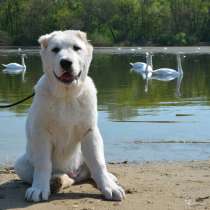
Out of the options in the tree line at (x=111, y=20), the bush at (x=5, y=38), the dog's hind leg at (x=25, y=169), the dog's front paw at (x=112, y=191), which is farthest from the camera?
the tree line at (x=111, y=20)

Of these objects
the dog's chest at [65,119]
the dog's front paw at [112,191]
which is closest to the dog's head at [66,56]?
the dog's chest at [65,119]

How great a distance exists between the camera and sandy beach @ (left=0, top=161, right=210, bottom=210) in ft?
18.3

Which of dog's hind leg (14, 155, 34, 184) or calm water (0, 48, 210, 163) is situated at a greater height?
dog's hind leg (14, 155, 34, 184)

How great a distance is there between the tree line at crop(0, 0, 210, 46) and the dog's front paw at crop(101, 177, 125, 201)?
9794 centimetres

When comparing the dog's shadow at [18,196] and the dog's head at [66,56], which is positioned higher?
the dog's head at [66,56]

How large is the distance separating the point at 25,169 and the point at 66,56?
56.7 inches

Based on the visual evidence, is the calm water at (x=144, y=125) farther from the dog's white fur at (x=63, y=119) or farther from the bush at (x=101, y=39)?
the bush at (x=101, y=39)

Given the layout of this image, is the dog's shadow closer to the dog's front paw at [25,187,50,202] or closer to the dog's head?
the dog's front paw at [25,187,50,202]

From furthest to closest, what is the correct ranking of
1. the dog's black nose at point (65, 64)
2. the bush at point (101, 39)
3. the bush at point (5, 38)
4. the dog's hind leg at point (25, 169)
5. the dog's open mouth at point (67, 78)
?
the bush at point (101, 39) < the bush at point (5, 38) < the dog's hind leg at point (25, 169) < the dog's open mouth at point (67, 78) < the dog's black nose at point (65, 64)

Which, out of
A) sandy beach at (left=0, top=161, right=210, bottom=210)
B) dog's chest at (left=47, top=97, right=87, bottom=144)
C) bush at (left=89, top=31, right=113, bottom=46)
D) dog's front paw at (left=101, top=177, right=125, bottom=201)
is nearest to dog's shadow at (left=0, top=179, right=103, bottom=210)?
sandy beach at (left=0, top=161, right=210, bottom=210)

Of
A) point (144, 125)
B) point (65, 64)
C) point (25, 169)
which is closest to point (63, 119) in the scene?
point (65, 64)

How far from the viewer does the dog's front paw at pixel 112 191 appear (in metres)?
5.77

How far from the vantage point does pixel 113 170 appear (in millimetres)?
7555

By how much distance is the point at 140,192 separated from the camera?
6.12 metres
